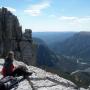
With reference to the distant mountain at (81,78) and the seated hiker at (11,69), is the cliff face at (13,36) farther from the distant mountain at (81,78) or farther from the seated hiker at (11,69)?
the seated hiker at (11,69)

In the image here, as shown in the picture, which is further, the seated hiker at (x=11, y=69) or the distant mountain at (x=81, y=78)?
the distant mountain at (x=81, y=78)

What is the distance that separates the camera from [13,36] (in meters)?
89.9

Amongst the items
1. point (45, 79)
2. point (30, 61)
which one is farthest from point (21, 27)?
point (45, 79)

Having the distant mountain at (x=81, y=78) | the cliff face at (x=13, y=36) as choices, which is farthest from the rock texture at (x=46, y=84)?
the cliff face at (x=13, y=36)

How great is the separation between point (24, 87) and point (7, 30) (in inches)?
2920

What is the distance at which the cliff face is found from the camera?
285ft

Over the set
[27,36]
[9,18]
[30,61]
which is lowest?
[30,61]

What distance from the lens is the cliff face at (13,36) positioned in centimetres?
8672

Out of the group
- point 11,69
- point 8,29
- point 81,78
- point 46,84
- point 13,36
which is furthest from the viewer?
point 81,78

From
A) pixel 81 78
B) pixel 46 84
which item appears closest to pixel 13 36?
pixel 81 78

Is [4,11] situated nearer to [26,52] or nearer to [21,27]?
Answer: [21,27]

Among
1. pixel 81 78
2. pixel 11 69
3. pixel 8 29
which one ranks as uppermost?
pixel 11 69

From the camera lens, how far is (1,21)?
88.6m

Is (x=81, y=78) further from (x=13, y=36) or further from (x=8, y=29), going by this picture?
(x=8, y=29)
